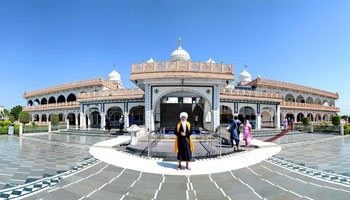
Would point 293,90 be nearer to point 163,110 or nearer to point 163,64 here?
point 163,110

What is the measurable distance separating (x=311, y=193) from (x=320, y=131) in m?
18.8

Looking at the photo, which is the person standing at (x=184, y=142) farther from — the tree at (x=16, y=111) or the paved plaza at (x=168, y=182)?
the tree at (x=16, y=111)

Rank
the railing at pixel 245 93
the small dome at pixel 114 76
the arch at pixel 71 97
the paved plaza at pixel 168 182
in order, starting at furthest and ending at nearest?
the small dome at pixel 114 76 < the arch at pixel 71 97 < the railing at pixel 245 93 < the paved plaza at pixel 168 182

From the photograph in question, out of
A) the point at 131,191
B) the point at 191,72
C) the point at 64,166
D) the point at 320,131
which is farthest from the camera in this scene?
the point at 320,131

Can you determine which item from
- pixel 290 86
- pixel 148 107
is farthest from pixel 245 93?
pixel 290 86

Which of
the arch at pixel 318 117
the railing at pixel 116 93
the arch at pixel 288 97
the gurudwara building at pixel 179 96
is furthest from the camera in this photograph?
the arch at pixel 318 117

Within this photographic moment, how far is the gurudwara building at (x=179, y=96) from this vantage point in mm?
12625

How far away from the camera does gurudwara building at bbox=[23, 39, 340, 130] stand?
41.4 feet

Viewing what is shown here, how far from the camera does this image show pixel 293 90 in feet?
96.8

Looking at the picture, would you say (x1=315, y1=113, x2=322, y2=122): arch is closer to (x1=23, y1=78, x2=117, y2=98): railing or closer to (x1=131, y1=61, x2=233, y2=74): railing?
(x1=131, y1=61, x2=233, y2=74): railing

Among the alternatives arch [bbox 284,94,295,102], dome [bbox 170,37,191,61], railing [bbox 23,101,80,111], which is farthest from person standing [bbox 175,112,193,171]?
arch [bbox 284,94,295,102]

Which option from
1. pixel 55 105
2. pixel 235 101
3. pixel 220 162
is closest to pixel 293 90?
pixel 235 101

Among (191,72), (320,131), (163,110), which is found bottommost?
(320,131)

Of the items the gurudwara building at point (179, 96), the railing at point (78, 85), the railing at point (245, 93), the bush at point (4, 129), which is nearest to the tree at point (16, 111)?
the gurudwara building at point (179, 96)
